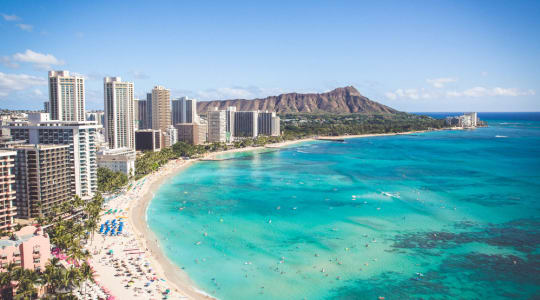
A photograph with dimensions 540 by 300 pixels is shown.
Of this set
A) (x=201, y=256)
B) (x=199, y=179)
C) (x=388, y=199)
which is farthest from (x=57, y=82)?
(x=388, y=199)

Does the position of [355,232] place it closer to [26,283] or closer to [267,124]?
[26,283]

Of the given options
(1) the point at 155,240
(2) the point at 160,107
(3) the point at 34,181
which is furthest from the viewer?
(2) the point at 160,107

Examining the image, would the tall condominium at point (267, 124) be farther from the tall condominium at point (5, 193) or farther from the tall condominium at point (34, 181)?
the tall condominium at point (5, 193)

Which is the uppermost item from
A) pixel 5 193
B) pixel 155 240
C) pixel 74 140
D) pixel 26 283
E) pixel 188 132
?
pixel 188 132

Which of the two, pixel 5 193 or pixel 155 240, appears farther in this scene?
pixel 155 240

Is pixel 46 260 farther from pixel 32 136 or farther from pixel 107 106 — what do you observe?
pixel 107 106

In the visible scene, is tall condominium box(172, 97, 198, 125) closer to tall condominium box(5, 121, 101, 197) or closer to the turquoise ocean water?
the turquoise ocean water

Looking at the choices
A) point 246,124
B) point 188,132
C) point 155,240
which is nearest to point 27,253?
point 155,240
